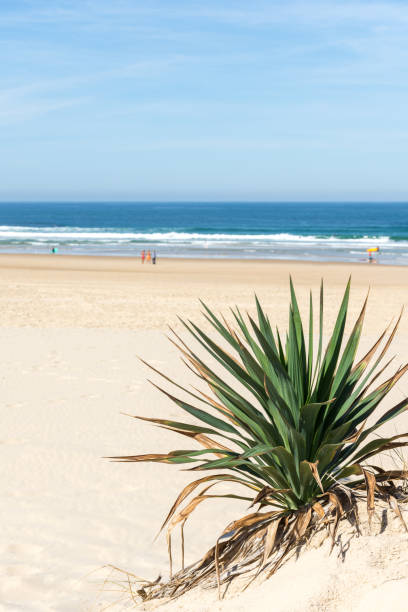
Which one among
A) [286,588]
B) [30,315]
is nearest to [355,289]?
[30,315]

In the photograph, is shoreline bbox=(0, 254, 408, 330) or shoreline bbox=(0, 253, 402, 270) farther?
Answer: shoreline bbox=(0, 253, 402, 270)

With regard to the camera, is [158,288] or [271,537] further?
[158,288]

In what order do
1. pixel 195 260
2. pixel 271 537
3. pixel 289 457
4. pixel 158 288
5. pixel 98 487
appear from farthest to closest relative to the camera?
1. pixel 195 260
2. pixel 158 288
3. pixel 98 487
4. pixel 289 457
5. pixel 271 537

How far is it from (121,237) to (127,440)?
53.8 meters

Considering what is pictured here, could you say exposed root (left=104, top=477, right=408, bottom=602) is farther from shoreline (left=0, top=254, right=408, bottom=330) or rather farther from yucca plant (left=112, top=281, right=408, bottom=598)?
shoreline (left=0, top=254, right=408, bottom=330)

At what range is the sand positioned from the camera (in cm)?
271

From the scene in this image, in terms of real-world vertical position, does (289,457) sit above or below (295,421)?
below

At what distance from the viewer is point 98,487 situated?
4.96 m

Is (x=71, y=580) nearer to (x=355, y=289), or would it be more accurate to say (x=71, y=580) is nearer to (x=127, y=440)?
(x=127, y=440)

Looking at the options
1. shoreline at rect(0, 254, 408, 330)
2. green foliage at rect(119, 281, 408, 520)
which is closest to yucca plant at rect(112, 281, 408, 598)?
green foliage at rect(119, 281, 408, 520)

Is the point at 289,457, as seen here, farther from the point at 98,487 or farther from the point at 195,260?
the point at 195,260

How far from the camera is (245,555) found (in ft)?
10.5

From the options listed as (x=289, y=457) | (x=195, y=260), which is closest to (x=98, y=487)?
(x=289, y=457)

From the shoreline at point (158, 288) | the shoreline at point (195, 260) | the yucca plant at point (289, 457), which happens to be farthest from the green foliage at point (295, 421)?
the shoreline at point (195, 260)
